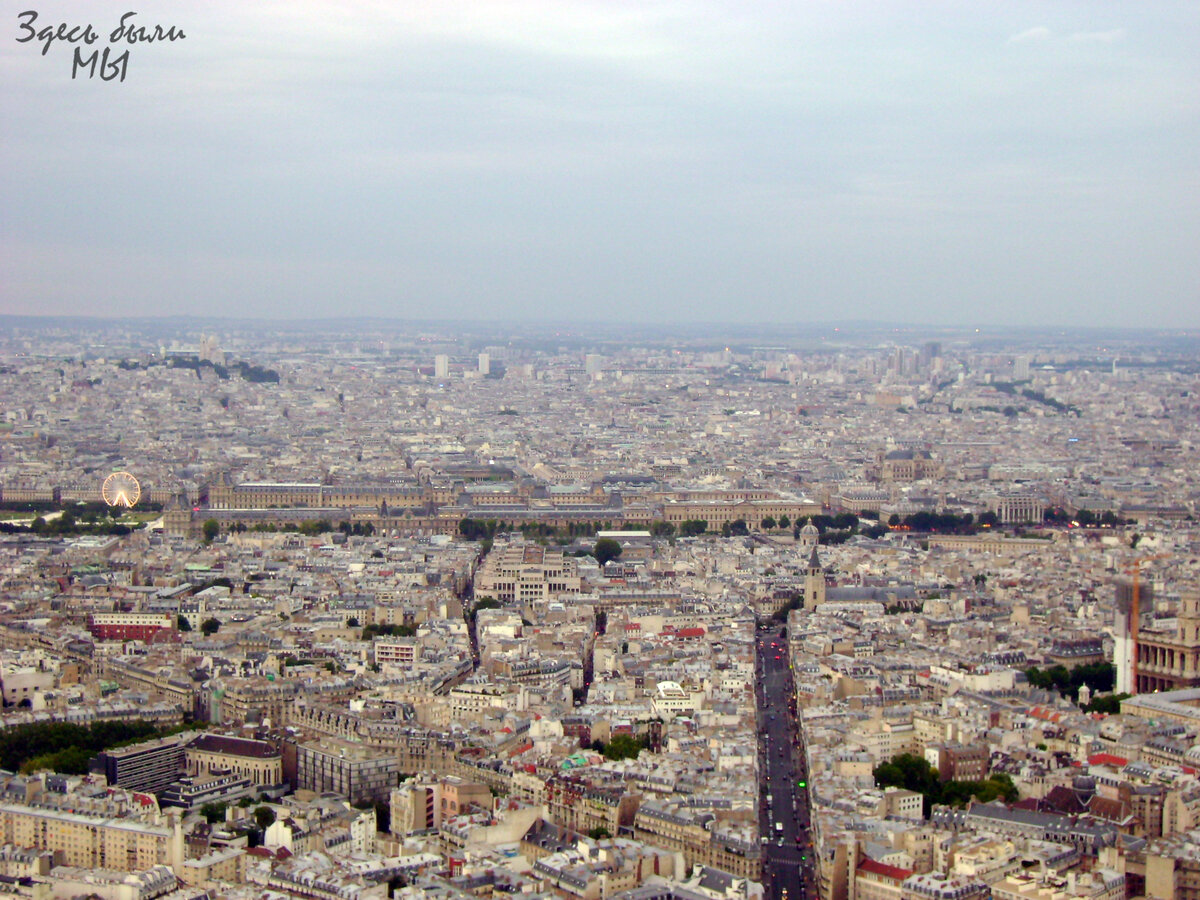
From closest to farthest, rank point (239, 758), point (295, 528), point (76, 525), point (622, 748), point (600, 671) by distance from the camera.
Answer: point (239, 758) < point (622, 748) < point (600, 671) < point (76, 525) < point (295, 528)

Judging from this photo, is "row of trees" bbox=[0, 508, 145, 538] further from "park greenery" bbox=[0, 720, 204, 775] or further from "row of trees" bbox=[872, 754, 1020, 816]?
"row of trees" bbox=[872, 754, 1020, 816]

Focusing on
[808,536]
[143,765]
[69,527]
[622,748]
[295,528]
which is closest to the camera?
[143,765]

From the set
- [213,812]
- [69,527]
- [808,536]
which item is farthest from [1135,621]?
[69,527]

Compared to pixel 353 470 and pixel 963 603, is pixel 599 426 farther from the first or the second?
pixel 963 603

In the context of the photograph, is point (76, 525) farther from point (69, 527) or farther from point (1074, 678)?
point (1074, 678)

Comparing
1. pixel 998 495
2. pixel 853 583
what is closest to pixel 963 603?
pixel 853 583

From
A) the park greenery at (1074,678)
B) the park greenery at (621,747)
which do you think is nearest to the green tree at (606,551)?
the park greenery at (1074,678)
